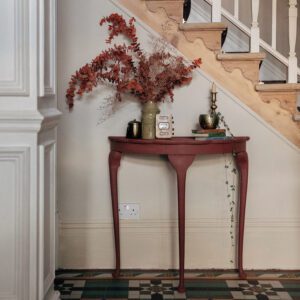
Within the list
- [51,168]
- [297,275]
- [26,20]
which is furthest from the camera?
[297,275]

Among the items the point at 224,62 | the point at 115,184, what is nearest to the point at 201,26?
the point at 224,62

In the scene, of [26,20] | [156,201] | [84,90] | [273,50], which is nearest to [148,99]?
[84,90]

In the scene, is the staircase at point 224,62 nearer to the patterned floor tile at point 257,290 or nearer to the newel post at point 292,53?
the newel post at point 292,53

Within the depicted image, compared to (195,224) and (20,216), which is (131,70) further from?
(20,216)

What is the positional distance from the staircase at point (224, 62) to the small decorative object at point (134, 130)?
1.57 feet

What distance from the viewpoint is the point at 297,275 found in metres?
3.49

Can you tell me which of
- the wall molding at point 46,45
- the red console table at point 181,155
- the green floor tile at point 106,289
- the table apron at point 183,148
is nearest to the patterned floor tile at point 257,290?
the red console table at point 181,155

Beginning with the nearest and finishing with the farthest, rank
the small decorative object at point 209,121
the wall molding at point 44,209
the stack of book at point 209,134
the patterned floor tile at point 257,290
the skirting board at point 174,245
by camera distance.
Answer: the wall molding at point 44,209 < the patterned floor tile at point 257,290 < the stack of book at point 209,134 < the small decorative object at point 209,121 < the skirting board at point 174,245

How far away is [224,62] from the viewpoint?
11.6ft

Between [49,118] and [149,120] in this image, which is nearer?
[49,118]

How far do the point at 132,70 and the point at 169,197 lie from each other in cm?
72

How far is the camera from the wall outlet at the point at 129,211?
3.60 meters

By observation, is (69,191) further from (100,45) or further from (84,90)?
(100,45)

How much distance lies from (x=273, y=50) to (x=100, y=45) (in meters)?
0.97
